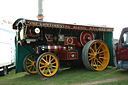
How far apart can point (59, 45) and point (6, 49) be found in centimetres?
420

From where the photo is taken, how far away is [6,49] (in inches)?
403

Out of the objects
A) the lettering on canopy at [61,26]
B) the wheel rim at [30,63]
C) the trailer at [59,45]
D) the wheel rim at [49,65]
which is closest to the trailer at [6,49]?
the trailer at [59,45]

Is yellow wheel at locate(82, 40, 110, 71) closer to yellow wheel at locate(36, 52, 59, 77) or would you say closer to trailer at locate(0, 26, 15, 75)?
yellow wheel at locate(36, 52, 59, 77)

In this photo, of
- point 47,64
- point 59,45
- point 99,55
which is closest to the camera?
point 47,64

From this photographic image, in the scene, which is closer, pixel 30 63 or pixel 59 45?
pixel 59 45

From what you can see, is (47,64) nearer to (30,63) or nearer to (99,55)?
(30,63)

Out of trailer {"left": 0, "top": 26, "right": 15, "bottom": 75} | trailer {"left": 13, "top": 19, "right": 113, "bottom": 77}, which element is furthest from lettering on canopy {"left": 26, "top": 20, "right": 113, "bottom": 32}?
trailer {"left": 0, "top": 26, "right": 15, "bottom": 75}

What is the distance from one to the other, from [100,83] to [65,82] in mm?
1317

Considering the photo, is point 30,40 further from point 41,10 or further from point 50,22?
point 41,10

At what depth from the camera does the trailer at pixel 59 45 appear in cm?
715

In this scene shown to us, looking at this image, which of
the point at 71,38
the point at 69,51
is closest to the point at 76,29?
the point at 71,38

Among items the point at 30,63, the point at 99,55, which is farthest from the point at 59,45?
the point at 99,55

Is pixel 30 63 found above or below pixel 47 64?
below

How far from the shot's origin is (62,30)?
8.20 meters
